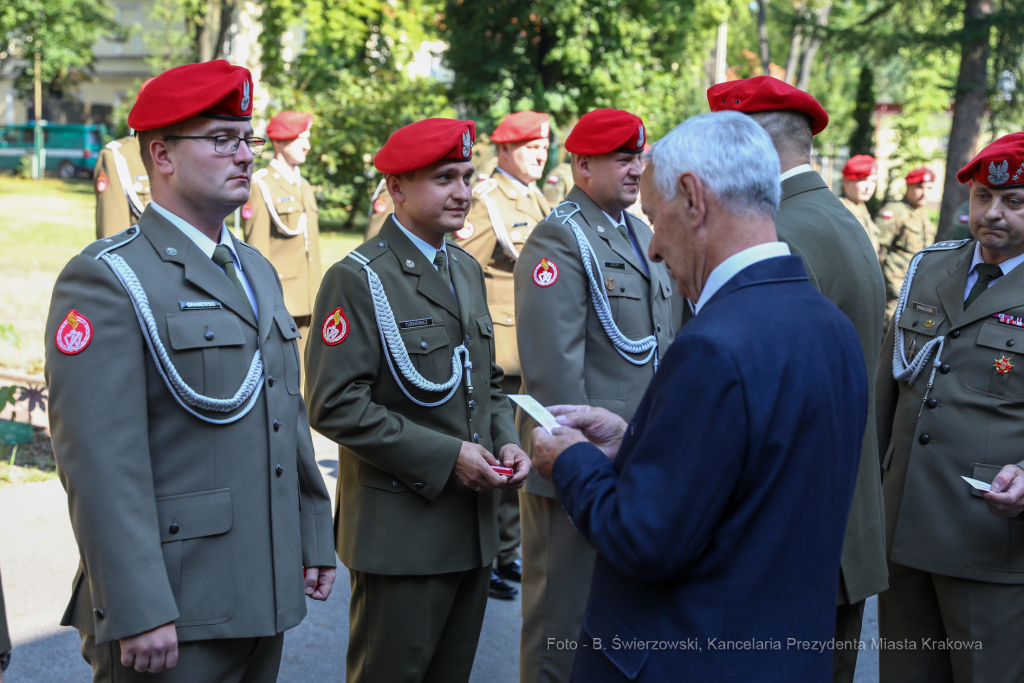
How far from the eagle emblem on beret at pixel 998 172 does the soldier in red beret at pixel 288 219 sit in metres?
5.08

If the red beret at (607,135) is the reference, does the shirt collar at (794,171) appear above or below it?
below

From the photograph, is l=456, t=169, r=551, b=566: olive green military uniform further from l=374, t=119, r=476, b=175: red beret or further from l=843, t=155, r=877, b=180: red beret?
l=843, t=155, r=877, b=180: red beret

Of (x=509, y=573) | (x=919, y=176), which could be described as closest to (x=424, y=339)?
(x=509, y=573)

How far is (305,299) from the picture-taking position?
721 centimetres

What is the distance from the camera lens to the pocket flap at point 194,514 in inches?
83.3

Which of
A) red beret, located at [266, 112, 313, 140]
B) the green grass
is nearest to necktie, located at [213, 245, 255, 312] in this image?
red beret, located at [266, 112, 313, 140]

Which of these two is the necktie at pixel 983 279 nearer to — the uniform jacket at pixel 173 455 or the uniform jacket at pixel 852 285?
the uniform jacket at pixel 852 285

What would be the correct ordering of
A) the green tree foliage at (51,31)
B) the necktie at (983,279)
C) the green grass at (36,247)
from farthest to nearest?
the green tree foliage at (51,31), the green grass at (36,247), the necktie at (983,279)

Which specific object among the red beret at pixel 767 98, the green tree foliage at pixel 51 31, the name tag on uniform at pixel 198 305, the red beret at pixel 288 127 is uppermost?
the green tree foliage at pixel 51 31

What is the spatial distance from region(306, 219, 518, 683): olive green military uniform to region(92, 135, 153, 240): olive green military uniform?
455 cm

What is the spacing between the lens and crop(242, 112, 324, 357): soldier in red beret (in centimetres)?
709

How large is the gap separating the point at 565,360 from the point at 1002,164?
1655 mm

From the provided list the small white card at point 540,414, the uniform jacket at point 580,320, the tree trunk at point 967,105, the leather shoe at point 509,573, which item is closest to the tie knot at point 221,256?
the small white card at point 540,414

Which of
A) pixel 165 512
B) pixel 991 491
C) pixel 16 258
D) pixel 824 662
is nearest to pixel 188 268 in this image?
pixel 165 512
